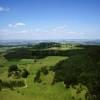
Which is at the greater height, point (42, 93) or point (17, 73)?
point (17, 73)

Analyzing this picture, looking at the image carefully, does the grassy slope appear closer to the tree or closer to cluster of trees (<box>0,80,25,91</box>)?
cluster of trees (<box>0,80,25,91</box>)

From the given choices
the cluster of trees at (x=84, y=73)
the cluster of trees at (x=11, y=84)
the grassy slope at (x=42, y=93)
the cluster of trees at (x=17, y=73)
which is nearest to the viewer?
the grassy slope at (x=42, y=93)

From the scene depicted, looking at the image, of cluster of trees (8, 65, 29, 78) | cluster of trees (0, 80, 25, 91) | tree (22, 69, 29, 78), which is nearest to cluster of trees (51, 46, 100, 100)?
tree (22, 69, 29, 78)

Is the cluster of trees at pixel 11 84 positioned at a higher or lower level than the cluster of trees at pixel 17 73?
lower

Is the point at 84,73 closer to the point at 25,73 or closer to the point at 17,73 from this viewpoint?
the point at 25,73

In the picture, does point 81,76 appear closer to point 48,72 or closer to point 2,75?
point 48,72

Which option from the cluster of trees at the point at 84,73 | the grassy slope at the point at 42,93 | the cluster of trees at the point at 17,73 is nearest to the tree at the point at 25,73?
the cluster of trees at the point at 17,73

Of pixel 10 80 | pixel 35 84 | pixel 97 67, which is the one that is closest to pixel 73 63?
pixel 97 67

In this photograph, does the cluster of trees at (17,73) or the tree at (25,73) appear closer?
the tree at (25,73)

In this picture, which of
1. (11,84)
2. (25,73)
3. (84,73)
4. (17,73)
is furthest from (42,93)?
(17,73)

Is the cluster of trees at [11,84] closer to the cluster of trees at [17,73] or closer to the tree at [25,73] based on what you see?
the tree at [25,73]

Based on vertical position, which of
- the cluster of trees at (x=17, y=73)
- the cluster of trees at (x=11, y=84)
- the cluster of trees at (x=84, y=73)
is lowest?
the cluster of trees at (x=11, y=84)
